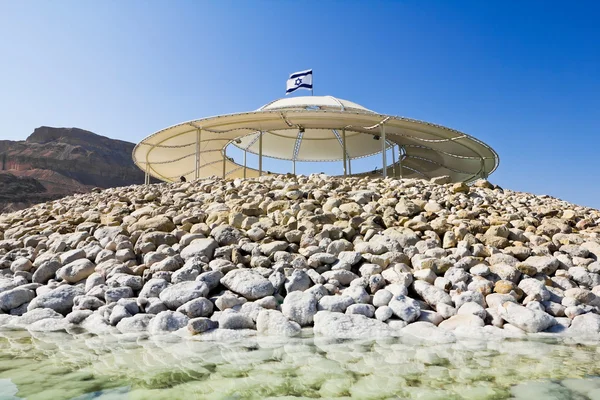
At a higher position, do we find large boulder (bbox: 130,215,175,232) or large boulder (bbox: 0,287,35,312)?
large boulder (bbox: 130,215,175,232)

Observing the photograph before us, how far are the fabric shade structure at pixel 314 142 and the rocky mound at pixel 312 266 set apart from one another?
5029 millimetres

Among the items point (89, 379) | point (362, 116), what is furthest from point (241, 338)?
point (362, 116)

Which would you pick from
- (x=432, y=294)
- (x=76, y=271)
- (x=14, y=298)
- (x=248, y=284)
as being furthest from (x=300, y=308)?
(x=14, y=298)

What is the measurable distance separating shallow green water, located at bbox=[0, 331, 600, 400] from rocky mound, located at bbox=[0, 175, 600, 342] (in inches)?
16.6

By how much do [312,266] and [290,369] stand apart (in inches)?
103

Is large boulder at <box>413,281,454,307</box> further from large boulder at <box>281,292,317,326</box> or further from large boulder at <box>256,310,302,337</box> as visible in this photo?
large boulder at <box>256,310,302,337</box>

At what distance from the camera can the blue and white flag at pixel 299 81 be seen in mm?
17672

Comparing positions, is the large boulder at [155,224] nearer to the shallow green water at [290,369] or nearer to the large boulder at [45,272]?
the large boulder at [45,272]

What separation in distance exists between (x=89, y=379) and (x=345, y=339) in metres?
2.13

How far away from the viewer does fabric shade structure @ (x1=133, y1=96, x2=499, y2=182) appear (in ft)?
43.3

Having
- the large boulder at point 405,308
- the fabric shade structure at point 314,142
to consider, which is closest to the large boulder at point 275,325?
the large boulder at point 405,308

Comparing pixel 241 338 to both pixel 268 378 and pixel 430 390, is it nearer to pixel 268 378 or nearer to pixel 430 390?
pixel 268 378

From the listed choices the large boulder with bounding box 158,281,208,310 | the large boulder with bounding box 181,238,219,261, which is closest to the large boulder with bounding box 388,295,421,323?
the large boulder with bounding box 158,281,208,310

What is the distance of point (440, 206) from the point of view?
24.8 feet
